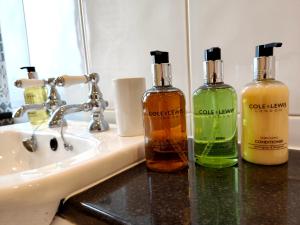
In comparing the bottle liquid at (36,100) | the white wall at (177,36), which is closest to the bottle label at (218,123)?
the white wall at (177,36)

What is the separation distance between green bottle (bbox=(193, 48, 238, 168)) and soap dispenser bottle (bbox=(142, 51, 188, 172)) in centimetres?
3

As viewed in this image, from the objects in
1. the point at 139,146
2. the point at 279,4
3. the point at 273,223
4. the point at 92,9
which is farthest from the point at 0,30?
the point at 273,223

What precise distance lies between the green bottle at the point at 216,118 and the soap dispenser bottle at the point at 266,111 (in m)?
0.02

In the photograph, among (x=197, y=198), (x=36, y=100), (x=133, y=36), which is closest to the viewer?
(x=197, y=198)

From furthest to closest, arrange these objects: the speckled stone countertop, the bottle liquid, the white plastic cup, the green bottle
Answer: the bottle liquid, the white plastic cup, the green bottle, the speckled stone countertop

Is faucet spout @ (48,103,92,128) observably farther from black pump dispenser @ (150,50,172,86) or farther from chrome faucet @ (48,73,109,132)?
black pump dispenser @ (150,50,172,86)

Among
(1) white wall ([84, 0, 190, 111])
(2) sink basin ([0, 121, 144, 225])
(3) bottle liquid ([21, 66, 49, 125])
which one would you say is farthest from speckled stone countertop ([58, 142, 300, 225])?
(3) bottle liquid ([21, 66, 49, 125])

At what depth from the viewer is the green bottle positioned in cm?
34

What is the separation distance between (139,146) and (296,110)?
26 centimetres

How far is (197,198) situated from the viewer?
0.27 m

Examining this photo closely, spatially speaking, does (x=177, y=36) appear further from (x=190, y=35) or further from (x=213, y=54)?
(x=213, y=54)

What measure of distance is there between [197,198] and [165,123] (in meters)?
0.12

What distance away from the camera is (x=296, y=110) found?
0.41 m

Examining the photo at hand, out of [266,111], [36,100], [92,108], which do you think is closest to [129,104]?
[92,108]
